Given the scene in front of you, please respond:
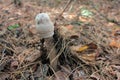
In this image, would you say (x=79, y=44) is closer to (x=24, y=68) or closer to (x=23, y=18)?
(x=24, y=68)

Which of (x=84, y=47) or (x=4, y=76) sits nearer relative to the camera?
(x=4, y=76)

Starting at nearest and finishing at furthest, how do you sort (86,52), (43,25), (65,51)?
(43,25) → (65,51) → (86,52)

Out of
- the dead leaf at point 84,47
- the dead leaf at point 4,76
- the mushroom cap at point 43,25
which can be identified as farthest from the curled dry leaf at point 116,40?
the dead leaf at point 4,76

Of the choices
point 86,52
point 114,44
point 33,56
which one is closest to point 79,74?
point 86,52

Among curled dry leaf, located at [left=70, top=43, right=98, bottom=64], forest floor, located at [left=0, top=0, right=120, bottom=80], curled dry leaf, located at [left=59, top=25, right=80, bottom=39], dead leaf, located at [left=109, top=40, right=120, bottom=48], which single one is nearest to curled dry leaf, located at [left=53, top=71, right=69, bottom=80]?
forest floor, located at [left=0, top=0, right=120, bottom=80]

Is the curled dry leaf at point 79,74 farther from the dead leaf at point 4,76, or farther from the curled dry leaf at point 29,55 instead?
the dead leaf at point 4,76

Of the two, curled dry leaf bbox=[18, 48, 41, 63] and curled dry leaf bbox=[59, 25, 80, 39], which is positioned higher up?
curled dry leaf bbox=[59, 25, 80, 39]

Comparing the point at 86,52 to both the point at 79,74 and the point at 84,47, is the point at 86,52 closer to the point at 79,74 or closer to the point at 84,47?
the point at 84,47

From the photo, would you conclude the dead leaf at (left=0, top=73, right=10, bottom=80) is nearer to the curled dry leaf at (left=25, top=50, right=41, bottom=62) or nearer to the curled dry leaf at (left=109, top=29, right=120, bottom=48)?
the curled dry leaf at (left=25, top=50, right=41, bottom=62)

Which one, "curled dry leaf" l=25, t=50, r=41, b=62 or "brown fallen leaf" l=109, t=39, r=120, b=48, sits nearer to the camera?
"curled dry leaf" l=25, t=50, r=41, b=62

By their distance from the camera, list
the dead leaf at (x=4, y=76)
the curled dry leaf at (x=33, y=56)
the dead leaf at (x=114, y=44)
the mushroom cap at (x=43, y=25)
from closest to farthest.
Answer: the mushroom cap at (x=43, y=25), the dead leaf at (x=4, y=76), the curled dry leaf at (x=33, y=56), the dead leaf at (x=114, y=44)

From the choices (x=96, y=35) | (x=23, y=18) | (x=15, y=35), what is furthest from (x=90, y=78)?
(x=23, y=18)
